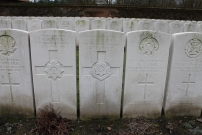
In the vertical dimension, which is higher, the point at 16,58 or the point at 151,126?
the point at 16,58

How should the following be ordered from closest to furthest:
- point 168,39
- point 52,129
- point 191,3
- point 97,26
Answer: point 52,129, point 168,39, point 97,26, point 191,3

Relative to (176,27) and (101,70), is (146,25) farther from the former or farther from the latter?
(101,70)

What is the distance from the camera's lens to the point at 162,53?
2727mm

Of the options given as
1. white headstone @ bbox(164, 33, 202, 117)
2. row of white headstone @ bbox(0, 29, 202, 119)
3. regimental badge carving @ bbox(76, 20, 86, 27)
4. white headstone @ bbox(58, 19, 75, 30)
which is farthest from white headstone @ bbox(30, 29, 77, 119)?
white headstone @ bbox(58, 19, 75, 30)

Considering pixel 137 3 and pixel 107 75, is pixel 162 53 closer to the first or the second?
pixel 107 75

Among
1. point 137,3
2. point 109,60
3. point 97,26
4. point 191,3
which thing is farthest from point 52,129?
point 191,3

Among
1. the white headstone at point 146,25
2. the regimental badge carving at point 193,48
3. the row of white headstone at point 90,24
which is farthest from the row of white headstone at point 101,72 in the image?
the white headstone at point 146,25

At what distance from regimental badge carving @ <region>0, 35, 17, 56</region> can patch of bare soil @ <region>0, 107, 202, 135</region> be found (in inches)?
41.4

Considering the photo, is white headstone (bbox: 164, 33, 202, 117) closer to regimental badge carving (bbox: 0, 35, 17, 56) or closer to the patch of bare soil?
the patch of bare soil

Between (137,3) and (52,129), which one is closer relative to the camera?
(52,129)

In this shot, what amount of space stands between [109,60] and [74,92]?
766 millimetres

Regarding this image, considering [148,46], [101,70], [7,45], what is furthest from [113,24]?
[7,45]

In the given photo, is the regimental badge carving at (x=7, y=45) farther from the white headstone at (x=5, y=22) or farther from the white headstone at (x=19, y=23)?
the white headstone at (x=5, y=22)

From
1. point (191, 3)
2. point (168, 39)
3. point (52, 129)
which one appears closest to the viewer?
point (52, 129)
